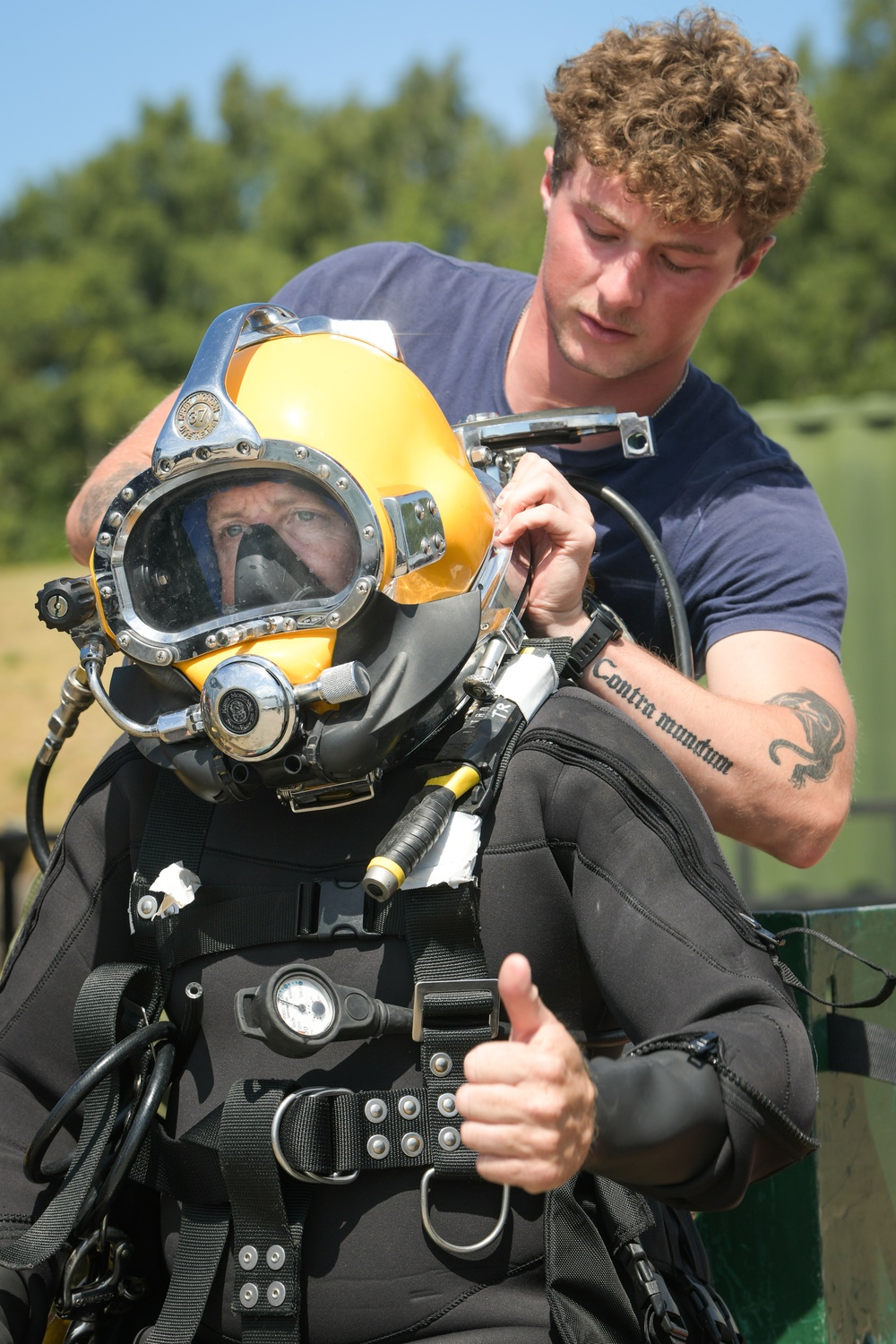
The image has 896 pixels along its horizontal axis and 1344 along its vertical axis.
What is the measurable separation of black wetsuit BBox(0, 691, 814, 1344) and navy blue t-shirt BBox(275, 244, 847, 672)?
2.60ft

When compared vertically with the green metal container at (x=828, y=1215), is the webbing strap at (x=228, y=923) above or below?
above

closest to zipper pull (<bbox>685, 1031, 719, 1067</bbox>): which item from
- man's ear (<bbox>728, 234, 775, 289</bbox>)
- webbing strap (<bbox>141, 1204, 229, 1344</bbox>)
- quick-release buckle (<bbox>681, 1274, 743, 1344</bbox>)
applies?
quick-release buckle (<bbox>681, 1274, 743, 1344</bbox>)

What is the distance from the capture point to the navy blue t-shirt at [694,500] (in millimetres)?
2777

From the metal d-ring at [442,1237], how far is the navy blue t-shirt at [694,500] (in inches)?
51.2

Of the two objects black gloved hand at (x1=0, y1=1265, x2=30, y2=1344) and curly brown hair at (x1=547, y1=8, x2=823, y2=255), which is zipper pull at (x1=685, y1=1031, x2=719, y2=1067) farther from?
curly brown hair at (x1=547, y1=8, x2=823, y2=255)

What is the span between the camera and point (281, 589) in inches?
75.7

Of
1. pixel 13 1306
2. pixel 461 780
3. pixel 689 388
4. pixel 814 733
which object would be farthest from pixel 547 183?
pixel 13 1306

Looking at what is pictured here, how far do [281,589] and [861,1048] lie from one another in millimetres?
1305

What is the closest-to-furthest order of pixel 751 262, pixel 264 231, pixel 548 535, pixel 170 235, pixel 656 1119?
pixel 656 1119 → pixel 548 535 → pixel 751 262 → pixel 264 231 → pixel 170 235

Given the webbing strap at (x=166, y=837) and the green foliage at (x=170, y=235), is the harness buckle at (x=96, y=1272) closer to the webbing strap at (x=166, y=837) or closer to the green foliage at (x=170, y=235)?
the webbing strap at (x=166, y=837)

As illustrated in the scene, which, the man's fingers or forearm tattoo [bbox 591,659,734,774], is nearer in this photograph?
the man's fingers

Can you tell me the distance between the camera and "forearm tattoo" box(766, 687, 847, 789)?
2637 mm

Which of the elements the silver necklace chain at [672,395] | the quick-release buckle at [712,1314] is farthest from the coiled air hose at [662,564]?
the quick-release buckle at [712,1314]

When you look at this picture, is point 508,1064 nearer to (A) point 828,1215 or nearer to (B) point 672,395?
(A) point 828,1215
